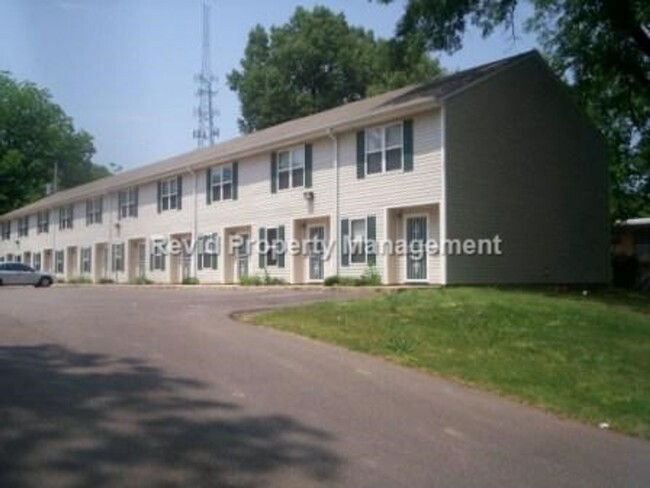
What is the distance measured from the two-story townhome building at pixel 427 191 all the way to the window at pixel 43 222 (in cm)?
2130

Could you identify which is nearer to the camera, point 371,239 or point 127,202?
point 371,239

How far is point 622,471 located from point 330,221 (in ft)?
63.4

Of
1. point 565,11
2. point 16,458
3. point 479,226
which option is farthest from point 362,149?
point 16,458

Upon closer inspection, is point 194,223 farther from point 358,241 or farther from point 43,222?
point 43,222

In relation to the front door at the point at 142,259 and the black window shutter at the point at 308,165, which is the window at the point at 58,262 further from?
the black window shutter at the point at 308,165

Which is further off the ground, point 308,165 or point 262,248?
point 308,165

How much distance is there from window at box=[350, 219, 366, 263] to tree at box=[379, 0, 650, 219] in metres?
5.90

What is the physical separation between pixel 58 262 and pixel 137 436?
4443 centimetres

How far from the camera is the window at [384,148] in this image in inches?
927

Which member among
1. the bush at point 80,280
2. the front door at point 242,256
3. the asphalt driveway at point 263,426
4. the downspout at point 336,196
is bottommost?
the asphalt driveway at point 263,426

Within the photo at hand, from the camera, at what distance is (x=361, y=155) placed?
24.7m

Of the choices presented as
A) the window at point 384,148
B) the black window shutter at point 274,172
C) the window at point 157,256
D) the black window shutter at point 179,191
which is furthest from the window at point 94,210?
the window at point 384,148

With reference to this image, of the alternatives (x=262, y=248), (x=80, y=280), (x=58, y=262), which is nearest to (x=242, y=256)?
(x=262, y=248)

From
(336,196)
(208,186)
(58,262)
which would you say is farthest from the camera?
(58,262)
